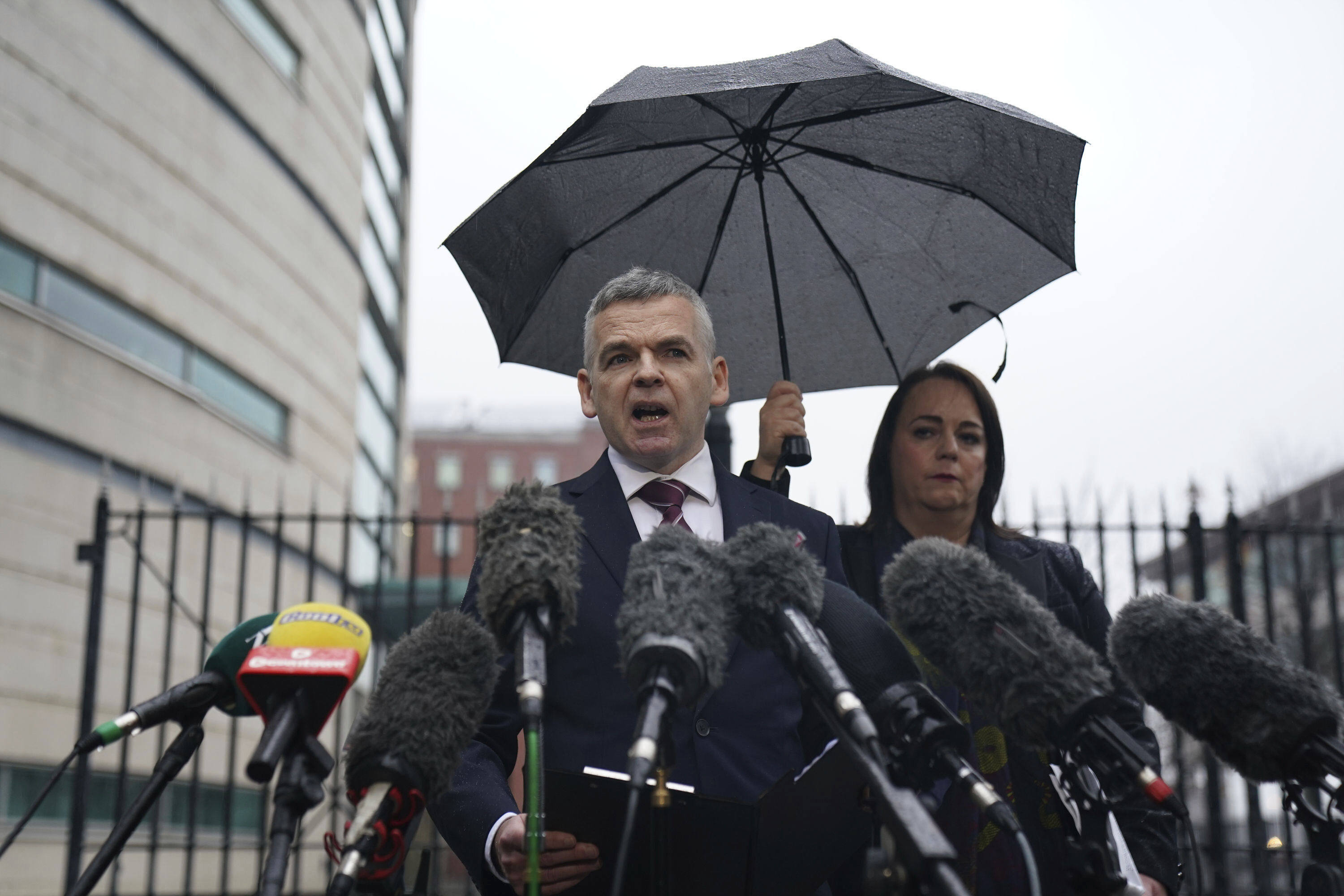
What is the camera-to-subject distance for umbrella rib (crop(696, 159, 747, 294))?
12.7 ft

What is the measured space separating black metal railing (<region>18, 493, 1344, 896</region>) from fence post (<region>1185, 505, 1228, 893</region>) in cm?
2

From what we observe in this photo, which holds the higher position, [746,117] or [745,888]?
[746,117]

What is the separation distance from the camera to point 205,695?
204 centimetres

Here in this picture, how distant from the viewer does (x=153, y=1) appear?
49.5 ft

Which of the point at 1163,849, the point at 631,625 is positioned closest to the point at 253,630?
the point at 631,625

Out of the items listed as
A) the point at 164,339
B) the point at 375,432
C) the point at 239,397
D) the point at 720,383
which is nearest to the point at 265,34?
the point at 239,397

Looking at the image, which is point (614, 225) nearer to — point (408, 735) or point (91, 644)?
point (408, 735)

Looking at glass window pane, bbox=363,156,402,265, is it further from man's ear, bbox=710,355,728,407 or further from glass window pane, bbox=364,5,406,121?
man's ear, bbox=710,355,728,407

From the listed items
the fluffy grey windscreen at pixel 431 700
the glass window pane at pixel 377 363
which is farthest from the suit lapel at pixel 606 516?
the glass window pane at pixel 377 363

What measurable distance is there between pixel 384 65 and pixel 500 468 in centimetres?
4233

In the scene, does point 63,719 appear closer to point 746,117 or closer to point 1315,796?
point 746,117

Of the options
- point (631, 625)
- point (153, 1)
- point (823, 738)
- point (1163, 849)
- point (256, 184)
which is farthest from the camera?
point (256, 184)

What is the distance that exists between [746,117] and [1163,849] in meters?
2.44

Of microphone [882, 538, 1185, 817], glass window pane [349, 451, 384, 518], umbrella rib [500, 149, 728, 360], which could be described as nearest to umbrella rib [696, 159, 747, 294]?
umbrella rib [500, 149, 728, 360]
